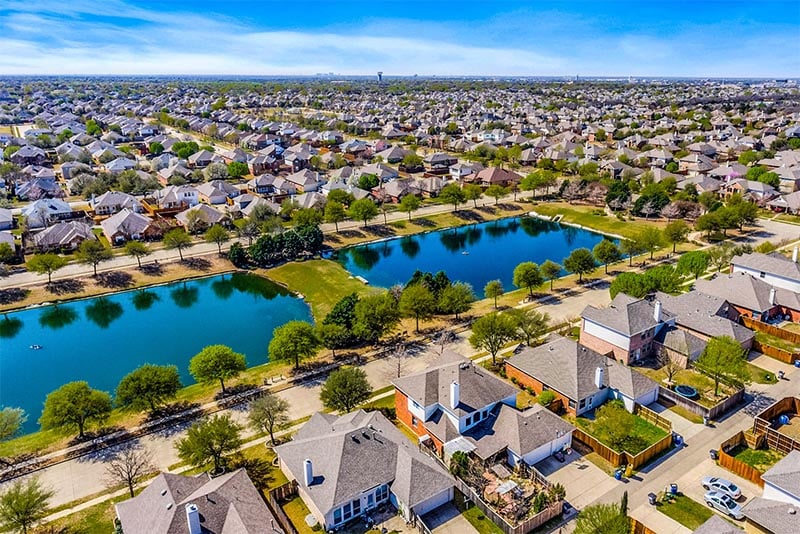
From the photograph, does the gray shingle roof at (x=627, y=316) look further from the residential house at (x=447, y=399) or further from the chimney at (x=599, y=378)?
the residential house at (x=447, y=399)

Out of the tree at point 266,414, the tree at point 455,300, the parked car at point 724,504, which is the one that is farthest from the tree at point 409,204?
the parked car at point 724,504

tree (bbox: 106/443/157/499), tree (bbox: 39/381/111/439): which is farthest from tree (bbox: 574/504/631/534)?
tree (bbox: 39/381/111/439)

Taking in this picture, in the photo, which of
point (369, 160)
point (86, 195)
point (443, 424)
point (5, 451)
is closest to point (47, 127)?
point (86, 195)

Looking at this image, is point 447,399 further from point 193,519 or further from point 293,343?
point 193,519

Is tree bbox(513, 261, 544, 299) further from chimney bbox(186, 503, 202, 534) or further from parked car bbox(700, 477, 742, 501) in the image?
chimney bbox(186, 503, 202, 534)

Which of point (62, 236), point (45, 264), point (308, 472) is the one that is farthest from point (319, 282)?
point (62, 236)
